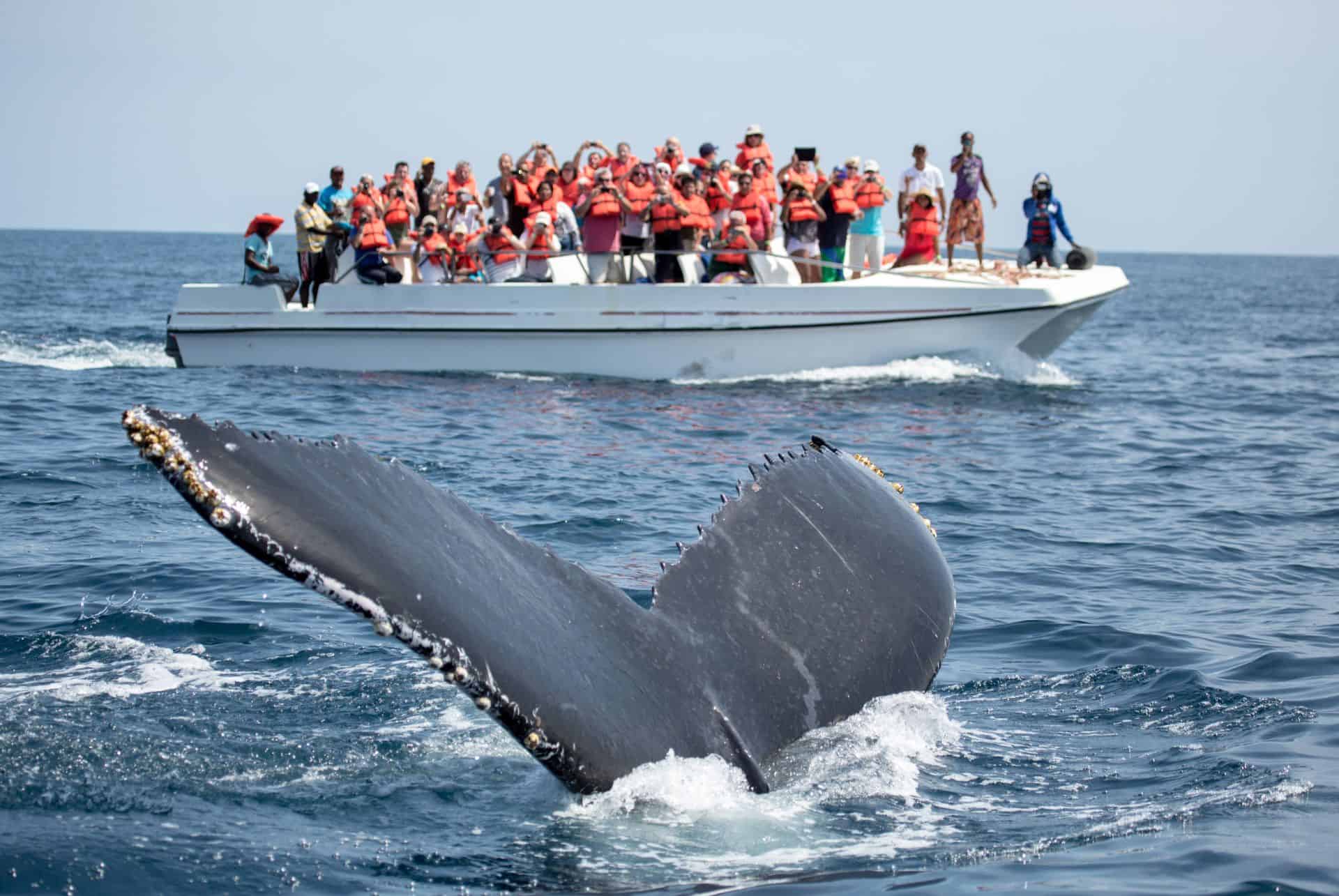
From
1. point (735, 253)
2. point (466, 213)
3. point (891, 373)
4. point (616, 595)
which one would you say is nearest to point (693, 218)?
point (735, 253)

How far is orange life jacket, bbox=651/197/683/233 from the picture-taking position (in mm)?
17359

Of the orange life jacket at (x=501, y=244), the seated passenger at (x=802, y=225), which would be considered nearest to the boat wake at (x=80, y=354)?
the orange life jacket at (x=501, y=244)

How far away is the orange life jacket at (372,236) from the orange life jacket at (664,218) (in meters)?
3.27

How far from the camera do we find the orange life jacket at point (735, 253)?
17672 millimetres

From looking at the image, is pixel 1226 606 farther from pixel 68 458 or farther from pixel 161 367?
pixel 161 367

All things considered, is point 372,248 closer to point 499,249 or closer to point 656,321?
point 499,249

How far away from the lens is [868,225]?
18781 millimetres

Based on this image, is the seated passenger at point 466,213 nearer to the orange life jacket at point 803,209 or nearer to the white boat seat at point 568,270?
the white boat seat at point 568,270

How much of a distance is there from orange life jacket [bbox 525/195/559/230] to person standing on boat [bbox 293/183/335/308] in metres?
2.55

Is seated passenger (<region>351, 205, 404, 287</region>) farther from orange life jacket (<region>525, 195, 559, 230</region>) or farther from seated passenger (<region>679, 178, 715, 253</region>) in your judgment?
seated passenger (<region>679, 178, 715, 253</region>)

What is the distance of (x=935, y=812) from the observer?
189 inches

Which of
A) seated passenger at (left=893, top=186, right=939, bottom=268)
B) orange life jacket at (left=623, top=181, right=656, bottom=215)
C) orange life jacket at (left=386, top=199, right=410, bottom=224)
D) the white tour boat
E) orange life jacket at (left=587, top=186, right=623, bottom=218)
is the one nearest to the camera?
orange life jacket at (left=587, top=186, right=623, bottom=218)

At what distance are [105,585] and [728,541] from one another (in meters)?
4.68

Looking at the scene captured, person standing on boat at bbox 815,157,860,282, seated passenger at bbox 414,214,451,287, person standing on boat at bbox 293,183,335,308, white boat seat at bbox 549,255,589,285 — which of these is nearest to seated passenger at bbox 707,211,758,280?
person standing on boat at bbox 815,157,860,282
